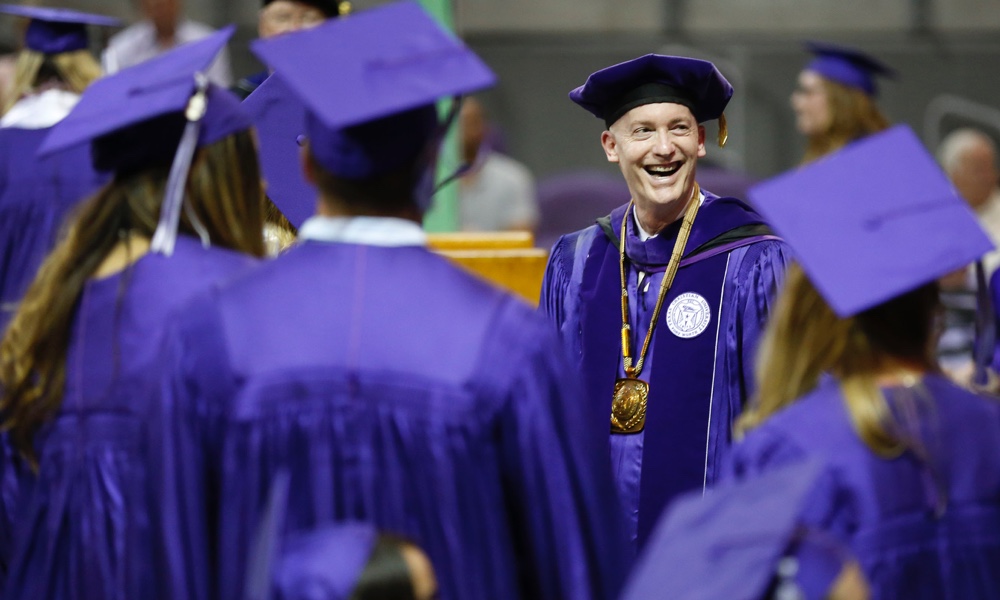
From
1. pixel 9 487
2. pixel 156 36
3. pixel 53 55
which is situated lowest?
pixel 156 36

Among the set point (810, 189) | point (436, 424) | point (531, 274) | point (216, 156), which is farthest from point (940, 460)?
point (531, 274)

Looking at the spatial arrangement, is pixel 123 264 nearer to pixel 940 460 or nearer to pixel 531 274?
pixel 940 460

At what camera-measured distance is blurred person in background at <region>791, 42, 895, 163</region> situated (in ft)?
26.8

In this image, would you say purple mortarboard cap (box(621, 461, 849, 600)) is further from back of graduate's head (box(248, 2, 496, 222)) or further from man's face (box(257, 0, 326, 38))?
man's face (box(257, 0, 326, 38))

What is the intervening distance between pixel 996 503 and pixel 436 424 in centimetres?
90

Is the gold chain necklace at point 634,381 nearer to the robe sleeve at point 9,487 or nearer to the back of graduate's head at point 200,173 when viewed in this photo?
the back of graduate's head at point 200,173

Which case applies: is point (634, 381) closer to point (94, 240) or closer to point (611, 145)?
point (611, 145)

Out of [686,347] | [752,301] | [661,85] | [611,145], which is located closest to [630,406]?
[686,347]

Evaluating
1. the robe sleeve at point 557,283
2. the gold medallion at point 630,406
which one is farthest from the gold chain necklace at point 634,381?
the robe sleeve at point 557,283

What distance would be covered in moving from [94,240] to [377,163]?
2.79 ft

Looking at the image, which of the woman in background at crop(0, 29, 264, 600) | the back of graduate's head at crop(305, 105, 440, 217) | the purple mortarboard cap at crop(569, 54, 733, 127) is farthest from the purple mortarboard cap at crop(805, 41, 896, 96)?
the back of graduate's head at crop(305, 105, 440, 217)

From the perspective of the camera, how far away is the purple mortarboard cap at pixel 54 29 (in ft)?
17.3

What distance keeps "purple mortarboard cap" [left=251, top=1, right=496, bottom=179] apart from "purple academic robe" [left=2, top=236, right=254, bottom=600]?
57cm

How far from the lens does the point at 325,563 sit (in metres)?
2.30
